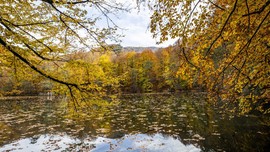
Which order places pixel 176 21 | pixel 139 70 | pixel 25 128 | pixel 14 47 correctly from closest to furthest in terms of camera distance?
pixel 176 21, pixel 14 47, pixel 25 128, pixel 139 70

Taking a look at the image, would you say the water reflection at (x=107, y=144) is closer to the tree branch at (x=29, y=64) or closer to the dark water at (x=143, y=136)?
the dark water at (x=143, y=136)

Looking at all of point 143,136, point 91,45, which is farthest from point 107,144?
point 91,45

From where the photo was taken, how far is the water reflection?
33.2 ft

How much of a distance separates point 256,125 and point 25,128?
614 inches

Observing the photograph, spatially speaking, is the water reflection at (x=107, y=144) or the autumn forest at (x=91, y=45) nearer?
the autumn forest at (x=91, y=45)

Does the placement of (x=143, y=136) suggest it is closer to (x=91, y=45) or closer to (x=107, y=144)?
(x=107, y=144)

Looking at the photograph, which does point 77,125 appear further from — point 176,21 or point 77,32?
point 176,21

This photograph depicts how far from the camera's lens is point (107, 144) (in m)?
11.0

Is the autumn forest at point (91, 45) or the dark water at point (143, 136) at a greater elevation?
the autumn forest at point (91, 45)

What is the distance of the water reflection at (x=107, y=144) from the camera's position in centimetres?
1012

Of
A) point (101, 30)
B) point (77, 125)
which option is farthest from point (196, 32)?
point (77, 125)

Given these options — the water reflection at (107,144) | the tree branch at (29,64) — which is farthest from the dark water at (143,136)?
the tree branch at (29,64)

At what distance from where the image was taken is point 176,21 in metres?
4.87

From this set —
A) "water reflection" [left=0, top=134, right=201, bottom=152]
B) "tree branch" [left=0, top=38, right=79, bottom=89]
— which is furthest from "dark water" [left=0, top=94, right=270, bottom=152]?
"tree branch" [left=0, top=38, right=79, bottom=89]
